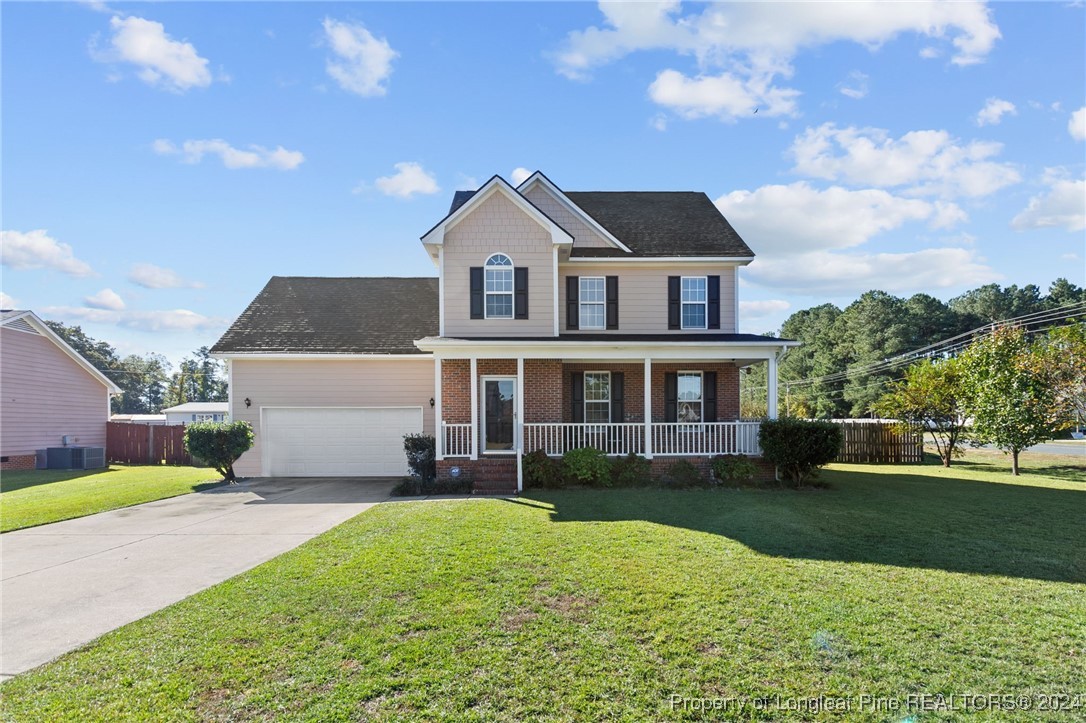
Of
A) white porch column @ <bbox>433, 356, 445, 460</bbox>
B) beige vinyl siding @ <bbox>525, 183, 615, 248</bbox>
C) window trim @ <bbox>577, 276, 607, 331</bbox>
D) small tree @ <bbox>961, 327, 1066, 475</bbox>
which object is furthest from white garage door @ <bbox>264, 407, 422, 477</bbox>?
small tree @ <bbox>961, 327, 1066, 475</bbox>

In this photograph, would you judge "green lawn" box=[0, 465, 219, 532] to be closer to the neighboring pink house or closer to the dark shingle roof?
the neighboring pink house

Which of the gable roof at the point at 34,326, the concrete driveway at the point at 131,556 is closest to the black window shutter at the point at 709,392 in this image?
the concrete driveway at the point at 131,556

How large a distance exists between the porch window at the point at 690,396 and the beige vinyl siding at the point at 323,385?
7329mm

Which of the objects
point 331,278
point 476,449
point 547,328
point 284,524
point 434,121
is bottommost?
point 284,524

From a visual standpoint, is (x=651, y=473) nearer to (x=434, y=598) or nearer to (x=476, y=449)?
(x=476, y=449)

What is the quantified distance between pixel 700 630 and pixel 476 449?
368 inches

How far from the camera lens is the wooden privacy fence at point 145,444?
21.6 meters

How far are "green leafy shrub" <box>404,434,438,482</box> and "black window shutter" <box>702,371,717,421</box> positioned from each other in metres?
7.50

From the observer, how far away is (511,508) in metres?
10.3

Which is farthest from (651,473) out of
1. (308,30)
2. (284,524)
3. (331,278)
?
(331,278)

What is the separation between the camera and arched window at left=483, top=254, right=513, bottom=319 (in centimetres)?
1465

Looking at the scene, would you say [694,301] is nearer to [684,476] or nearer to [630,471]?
[684,476]

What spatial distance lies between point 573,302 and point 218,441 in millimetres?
10353

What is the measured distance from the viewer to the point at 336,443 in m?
16.2
